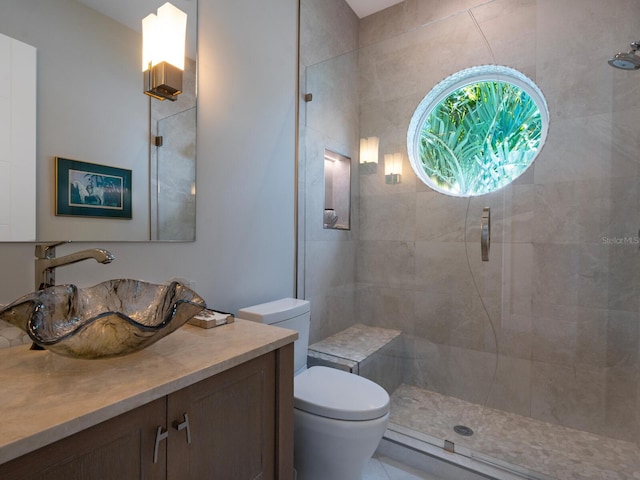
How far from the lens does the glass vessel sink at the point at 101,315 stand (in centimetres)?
77

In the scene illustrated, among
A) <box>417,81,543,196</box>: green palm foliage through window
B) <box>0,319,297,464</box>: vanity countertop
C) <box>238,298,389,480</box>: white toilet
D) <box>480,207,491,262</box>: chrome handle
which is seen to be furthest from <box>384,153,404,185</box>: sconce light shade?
<box>0,319,297,464</box>: vanity countertop

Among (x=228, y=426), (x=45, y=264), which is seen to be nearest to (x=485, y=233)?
(x=228, y=426)

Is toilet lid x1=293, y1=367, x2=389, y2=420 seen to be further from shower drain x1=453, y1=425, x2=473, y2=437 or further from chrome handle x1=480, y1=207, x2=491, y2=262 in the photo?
chrome handle x1=480, y1=207, x2=491, y2=262

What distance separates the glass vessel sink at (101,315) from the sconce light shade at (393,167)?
1.79 m

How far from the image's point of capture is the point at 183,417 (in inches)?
32.3

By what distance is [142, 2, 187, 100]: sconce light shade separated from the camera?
1332 millimetres

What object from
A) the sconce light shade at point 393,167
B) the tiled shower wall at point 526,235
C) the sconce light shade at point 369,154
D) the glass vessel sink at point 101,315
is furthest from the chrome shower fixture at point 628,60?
the glass vessel sink at point 101,315

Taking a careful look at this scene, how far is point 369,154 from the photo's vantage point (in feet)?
8.43

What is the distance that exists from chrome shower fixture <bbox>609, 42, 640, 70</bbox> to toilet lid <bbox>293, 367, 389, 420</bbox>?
79.0 inches

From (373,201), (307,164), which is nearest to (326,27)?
(307,164)

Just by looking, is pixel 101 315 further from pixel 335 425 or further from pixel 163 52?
pixel 163 52

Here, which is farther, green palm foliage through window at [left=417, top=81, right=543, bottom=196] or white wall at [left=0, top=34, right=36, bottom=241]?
green palm foliage through window at [left=417, top=81, right=543, bottom=196]

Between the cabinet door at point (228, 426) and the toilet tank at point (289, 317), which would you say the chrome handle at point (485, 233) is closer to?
the toilet tank at point (289, 317)

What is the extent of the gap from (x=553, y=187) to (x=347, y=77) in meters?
1.59
